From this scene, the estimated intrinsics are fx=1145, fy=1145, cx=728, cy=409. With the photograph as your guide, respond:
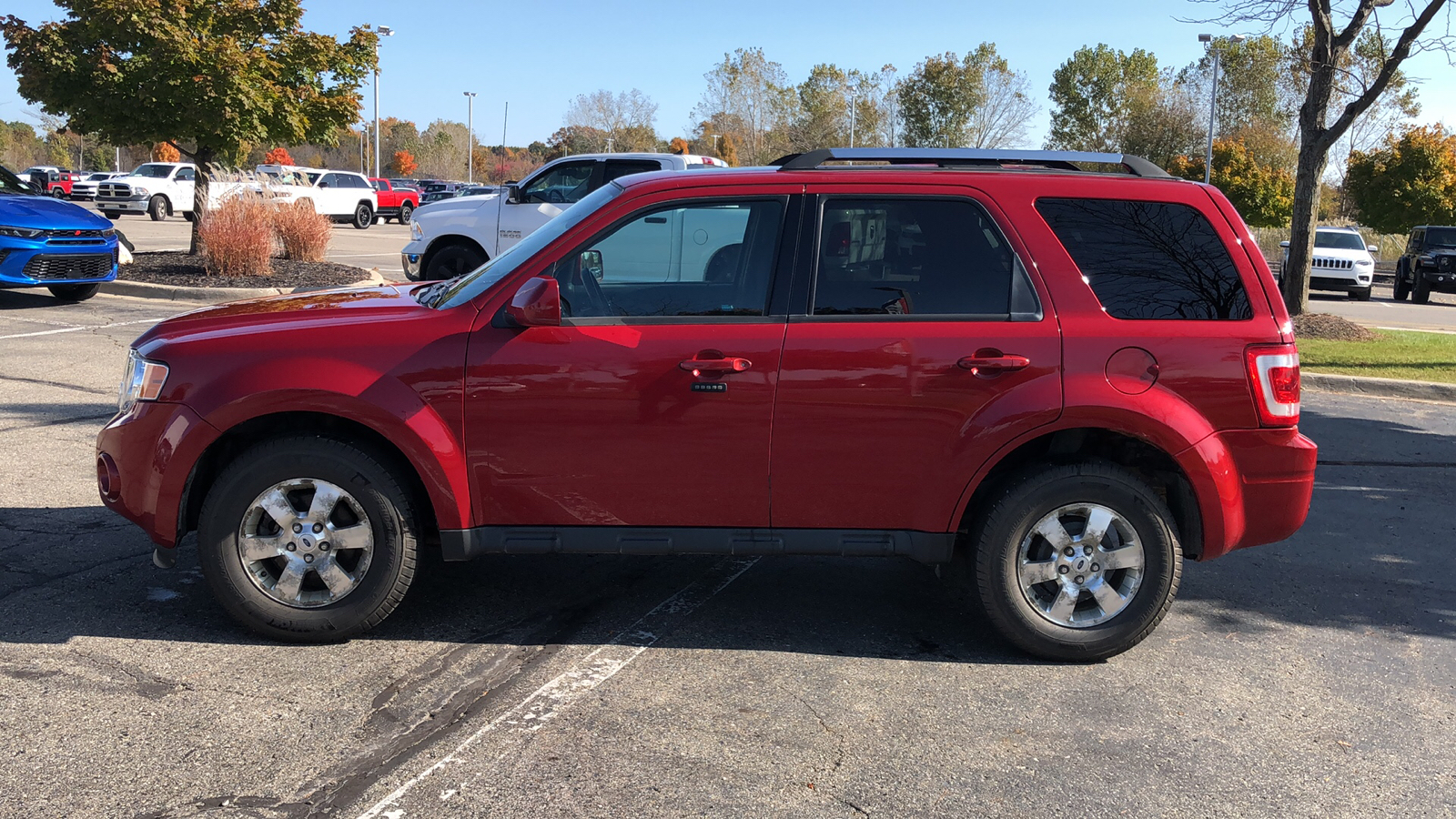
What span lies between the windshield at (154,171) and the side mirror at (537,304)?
3871 centimetres

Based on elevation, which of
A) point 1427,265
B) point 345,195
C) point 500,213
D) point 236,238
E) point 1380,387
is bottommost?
point 1380,387

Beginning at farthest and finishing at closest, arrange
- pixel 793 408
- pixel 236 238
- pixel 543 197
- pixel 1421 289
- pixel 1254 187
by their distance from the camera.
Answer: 1. pixel 1254 187
2. pixel 1421 289
3. pixel 236 238
4. pixel 543 197
5. pixel 793 408

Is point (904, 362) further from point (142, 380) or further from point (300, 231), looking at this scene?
point (300, 231)

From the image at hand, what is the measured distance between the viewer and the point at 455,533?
4.26 m

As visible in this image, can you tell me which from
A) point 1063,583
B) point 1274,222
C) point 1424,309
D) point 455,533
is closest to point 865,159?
point 1063,583

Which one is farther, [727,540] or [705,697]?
[727,540]

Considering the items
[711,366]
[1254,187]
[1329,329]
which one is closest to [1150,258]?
[711,366]

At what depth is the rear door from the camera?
4145 millimetres

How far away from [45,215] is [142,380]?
10595mm

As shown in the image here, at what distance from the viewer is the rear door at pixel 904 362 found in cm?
414

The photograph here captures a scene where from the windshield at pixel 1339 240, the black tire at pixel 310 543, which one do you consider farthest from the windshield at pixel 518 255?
the windshield at pixel 1339 240

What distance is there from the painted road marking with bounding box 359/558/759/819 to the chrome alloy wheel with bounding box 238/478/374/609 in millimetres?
890

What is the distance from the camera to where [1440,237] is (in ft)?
80.3

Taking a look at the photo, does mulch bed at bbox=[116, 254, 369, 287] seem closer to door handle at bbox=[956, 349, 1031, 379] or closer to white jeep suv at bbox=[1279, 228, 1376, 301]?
door handle at bbox=[956, 349, 1031, 379]
